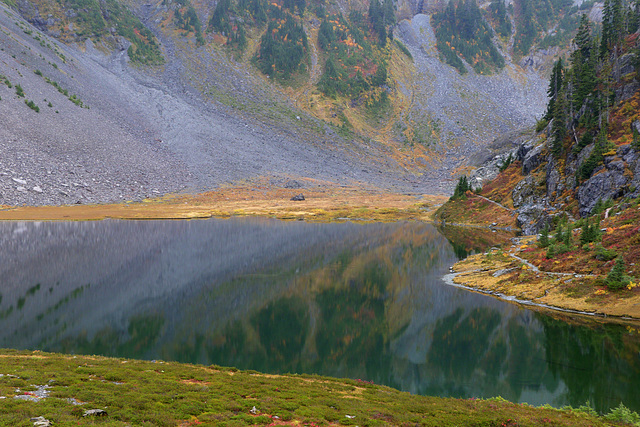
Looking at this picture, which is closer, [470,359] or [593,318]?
[470,359]

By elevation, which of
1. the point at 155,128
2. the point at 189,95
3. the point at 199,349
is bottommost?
the point at 199,349

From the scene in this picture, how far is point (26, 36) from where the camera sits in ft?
552

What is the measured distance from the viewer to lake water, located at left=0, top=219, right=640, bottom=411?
2739 cm

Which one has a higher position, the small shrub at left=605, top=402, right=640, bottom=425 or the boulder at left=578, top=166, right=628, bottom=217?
the boulder at left=578, top=166, right=628, bottom=217

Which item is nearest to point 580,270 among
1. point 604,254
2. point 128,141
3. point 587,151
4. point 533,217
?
point 604,254

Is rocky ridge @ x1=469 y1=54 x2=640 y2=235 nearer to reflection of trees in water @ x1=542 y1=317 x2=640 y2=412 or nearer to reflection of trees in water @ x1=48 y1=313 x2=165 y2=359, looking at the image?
reflection of trees in water @ x1=542 y1=317 x2=640 y2=412

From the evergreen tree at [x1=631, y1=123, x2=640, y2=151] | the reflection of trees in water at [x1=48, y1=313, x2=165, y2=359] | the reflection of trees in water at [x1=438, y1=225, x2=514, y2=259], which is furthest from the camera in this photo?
the reflection of trees in water at [x1=438, y1=225, x2=514, y2=259]

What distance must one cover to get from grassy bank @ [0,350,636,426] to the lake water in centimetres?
512

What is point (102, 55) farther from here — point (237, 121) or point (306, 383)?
point (306, 383)

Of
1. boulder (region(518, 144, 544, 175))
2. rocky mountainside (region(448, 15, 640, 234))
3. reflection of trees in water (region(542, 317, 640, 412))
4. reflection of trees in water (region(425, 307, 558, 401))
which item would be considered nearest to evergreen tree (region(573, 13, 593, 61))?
rocky mountainside (region(448, 15, 640, 234))

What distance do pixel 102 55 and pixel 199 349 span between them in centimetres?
20852

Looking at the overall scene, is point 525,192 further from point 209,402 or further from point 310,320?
point 209,402

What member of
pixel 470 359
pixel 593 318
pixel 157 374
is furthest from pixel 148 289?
pixel 593 318

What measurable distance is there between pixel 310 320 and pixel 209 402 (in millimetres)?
21466
